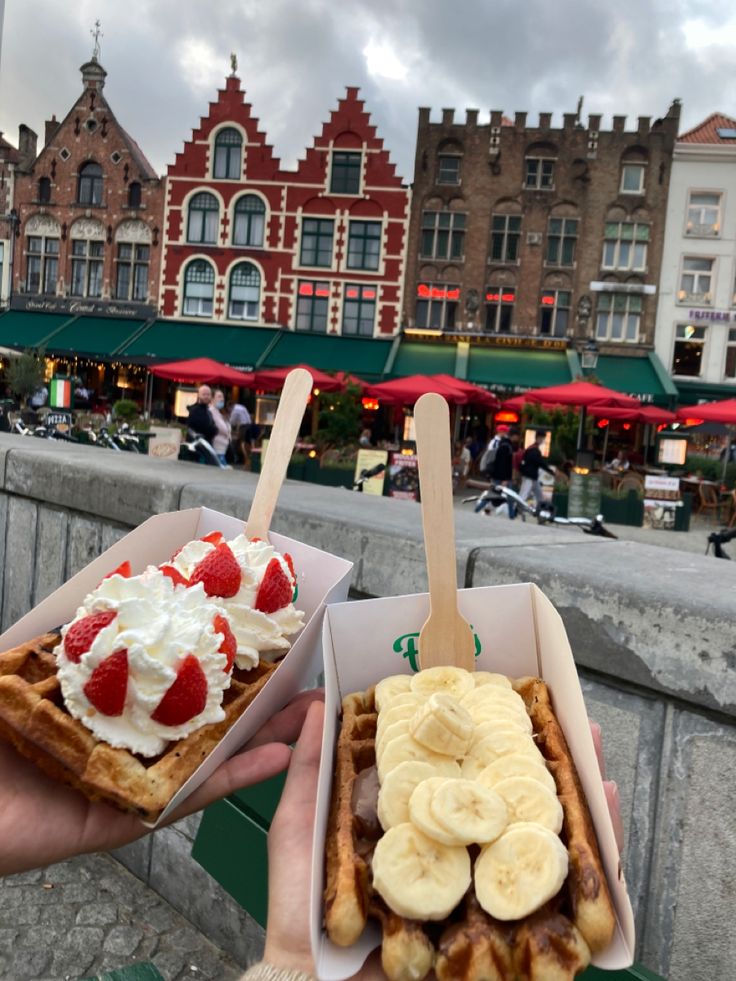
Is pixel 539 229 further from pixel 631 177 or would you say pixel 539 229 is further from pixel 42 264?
pixel 42 264

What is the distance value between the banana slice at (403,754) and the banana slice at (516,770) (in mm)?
64

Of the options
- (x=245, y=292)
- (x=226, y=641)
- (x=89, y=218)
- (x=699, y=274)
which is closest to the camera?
(x=226, y=641)

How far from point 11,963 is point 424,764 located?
8.12 feet

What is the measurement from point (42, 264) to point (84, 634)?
3143 cm

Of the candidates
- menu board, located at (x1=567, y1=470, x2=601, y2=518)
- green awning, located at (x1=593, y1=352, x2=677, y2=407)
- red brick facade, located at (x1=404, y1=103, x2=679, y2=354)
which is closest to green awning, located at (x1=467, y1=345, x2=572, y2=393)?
red brick facade, located at (x1=404, y1=103, x2=679, y2=354)

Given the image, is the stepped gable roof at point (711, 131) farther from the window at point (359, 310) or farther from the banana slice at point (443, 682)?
the banana slice at point (443, 682)

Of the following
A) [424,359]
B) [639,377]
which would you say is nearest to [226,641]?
[424,359]

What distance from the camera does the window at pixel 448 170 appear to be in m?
27.3

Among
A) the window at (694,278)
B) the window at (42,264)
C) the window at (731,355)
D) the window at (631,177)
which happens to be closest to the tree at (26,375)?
the window at (42,264)

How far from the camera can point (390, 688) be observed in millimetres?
1338

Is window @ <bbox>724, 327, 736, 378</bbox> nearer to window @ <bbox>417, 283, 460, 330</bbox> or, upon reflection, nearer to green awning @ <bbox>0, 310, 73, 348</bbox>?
window @ <bbox>417, 283, 460, 330</bbox>

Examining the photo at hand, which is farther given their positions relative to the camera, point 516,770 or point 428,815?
point 516,770

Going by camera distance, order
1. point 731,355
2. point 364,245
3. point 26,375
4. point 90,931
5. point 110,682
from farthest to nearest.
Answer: point 364,245, point 731,355, point 26,375, point 90,931, point 110,682

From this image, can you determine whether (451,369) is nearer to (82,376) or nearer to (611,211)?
(611,211)
